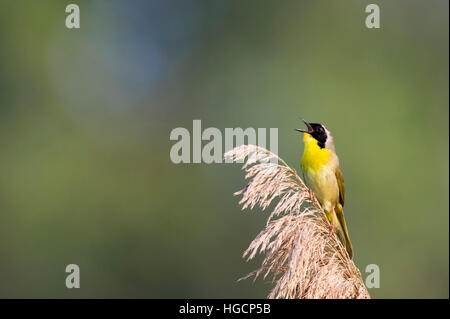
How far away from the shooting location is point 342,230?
15.5 ft

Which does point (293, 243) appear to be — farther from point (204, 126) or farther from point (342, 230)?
point (204, 126)

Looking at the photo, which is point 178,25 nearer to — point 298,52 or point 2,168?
point 298,52

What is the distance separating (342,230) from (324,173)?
52 centimetres

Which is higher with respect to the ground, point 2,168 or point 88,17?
point 88,17

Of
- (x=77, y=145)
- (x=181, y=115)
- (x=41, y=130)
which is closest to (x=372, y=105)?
(x=181, y=115)

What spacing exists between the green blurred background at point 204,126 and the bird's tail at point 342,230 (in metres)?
5.80

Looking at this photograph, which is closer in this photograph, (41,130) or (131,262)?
(131,262)

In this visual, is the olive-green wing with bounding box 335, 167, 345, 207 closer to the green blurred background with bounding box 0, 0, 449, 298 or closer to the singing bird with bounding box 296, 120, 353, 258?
the singing bird with bounding box 296, 120, 353, 258

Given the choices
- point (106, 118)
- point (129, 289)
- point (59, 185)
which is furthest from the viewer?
point (106, 118)

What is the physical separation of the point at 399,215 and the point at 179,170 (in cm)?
542

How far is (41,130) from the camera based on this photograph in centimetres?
1484
